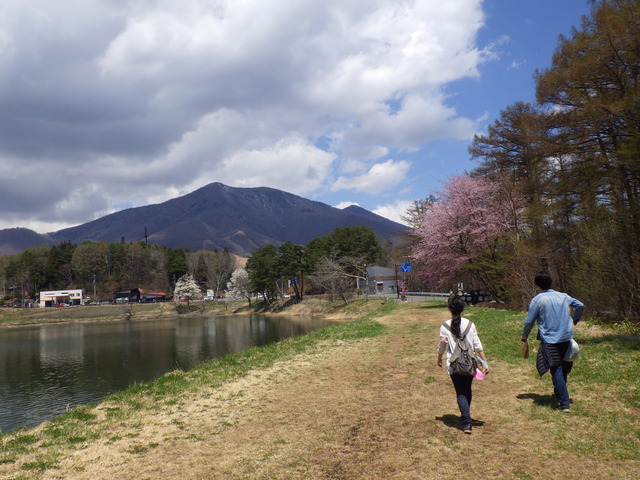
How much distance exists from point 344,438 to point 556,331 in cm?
370

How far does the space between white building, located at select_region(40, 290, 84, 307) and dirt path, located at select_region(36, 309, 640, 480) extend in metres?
112

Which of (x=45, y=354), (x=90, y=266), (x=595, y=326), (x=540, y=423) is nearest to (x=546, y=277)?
(x=540, y=423)

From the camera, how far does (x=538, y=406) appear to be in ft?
21.7

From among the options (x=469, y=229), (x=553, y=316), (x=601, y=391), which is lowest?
(x=601, y=391)

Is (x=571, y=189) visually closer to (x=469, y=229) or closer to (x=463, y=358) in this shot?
(x=469, y=229)

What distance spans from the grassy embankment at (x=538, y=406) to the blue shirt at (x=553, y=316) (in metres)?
1.16

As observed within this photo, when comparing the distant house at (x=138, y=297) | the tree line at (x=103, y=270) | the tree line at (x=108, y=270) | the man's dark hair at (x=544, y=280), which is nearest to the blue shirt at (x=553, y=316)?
the man's dark hair at (x=544, y=280)

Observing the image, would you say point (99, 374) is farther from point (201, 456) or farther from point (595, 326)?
point (595, 326)

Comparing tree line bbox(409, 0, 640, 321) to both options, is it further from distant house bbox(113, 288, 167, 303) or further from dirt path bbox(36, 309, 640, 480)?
distant house bbox(113, 288, 167, 303)

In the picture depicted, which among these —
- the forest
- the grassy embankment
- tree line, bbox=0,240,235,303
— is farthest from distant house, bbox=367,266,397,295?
the grassy embankment

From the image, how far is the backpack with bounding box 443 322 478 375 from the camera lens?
584 centimetres

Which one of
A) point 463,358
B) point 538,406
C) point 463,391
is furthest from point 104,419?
point 538,406

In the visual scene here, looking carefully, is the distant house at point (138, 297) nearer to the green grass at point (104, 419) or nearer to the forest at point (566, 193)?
the forest at point (566, 193)

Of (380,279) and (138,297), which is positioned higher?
(380,279)
